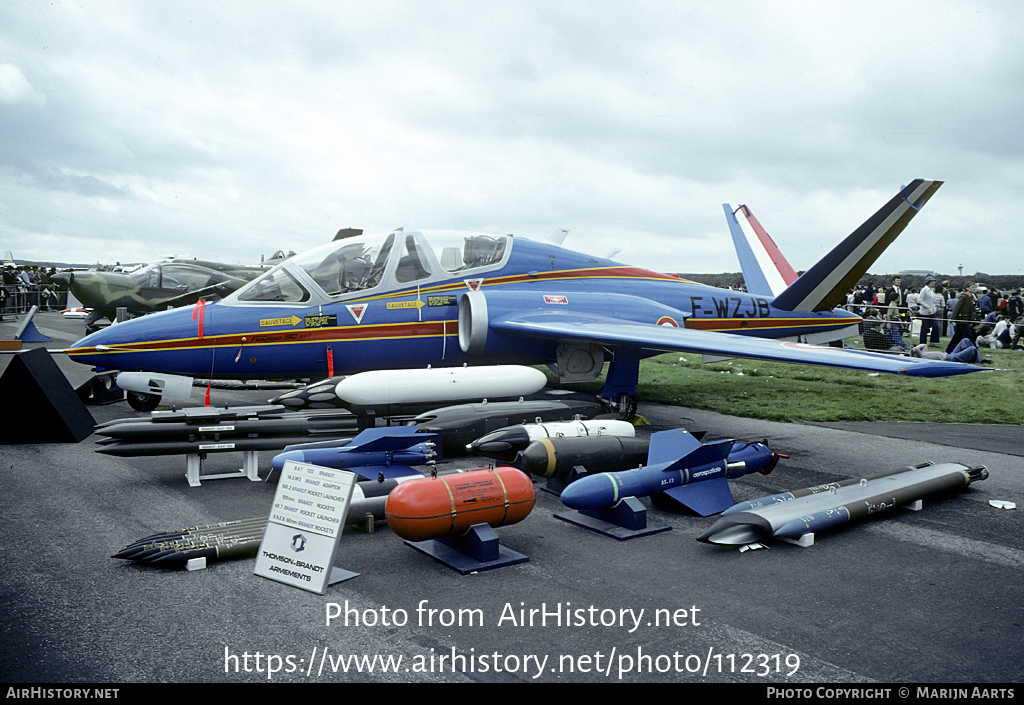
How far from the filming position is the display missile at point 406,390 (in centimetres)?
774

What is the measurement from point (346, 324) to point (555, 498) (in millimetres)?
4188

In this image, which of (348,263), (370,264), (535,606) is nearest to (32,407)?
(348,263)

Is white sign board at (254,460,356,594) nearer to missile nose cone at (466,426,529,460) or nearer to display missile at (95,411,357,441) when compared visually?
A: missile nose cone at (466,426,529,460)

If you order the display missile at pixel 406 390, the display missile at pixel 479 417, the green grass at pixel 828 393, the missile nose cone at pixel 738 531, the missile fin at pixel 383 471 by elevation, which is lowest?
the green grass at pixel 828 393

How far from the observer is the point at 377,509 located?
5.76 m

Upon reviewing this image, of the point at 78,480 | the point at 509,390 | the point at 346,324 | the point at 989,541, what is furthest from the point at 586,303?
the point at 78,480

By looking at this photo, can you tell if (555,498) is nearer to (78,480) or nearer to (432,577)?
(432,577)

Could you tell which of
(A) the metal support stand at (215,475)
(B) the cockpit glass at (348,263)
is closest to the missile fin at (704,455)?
(A) the metal support stand at (215,475)

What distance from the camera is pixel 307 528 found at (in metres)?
4.56

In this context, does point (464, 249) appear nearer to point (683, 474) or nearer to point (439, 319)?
point (439, 319)

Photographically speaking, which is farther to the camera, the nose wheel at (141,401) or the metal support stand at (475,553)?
the nose wheel at (141,401)

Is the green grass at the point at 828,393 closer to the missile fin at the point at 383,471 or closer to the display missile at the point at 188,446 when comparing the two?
the missile fin at the point at 383,471

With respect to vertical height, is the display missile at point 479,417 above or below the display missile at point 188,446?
above

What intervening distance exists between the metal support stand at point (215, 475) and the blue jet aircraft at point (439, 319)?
205 centimetres
